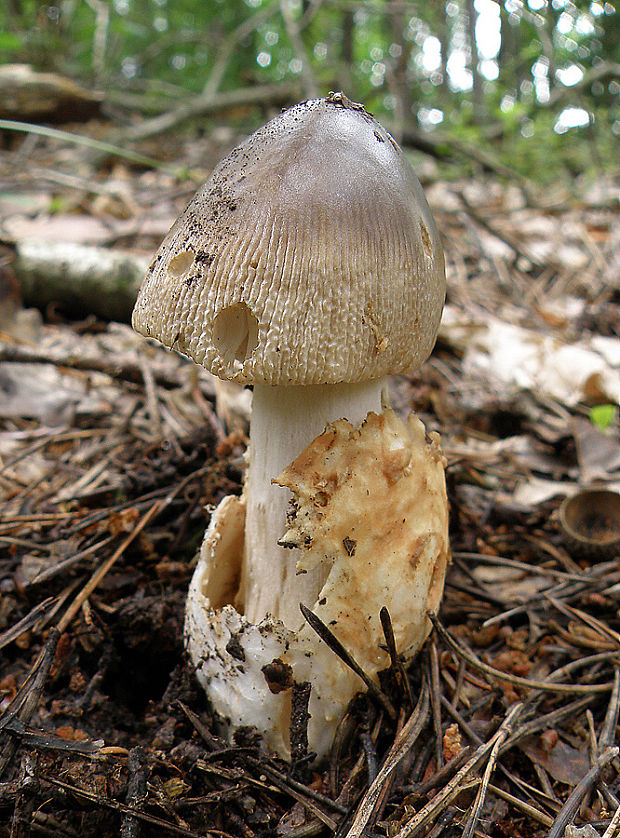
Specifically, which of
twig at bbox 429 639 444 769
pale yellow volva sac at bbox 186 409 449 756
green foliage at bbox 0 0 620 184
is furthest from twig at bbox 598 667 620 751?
green foliage at bbox 0 0 620 184

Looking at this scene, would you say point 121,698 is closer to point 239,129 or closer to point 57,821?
point 57,821

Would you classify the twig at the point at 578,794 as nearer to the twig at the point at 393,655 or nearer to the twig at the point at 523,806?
the twig at the point at 523,806

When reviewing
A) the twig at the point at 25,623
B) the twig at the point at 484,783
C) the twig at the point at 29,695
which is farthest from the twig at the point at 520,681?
the twig at the point at 25,623

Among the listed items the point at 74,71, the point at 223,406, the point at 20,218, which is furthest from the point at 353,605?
the point at 74,71

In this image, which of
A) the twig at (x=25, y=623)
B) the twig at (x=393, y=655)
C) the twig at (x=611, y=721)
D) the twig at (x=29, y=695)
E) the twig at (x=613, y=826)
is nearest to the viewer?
the twig at (x=613, y=826)

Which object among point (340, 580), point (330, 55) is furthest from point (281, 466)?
point (330, 55)

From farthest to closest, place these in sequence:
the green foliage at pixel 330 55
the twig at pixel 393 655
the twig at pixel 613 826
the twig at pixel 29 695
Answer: the green foliage at pixel 330 55
the twig at pixel 393 655
the twig at pixel 29 695
the twig at pixel 613 826
